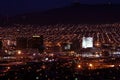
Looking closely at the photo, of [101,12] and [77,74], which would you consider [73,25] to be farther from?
[77,74]

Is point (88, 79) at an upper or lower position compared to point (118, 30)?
lower

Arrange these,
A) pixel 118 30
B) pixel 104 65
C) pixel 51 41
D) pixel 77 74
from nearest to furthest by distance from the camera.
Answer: pixel 77 74
pixel 104 65
pixel 118 30
pixel 51 41

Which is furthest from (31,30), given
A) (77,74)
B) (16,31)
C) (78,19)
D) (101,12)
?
(77,74)

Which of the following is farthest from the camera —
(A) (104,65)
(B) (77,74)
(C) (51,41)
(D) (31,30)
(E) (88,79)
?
(C) (51,41)

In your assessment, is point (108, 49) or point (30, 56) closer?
point (30, 56)

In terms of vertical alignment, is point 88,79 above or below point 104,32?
below

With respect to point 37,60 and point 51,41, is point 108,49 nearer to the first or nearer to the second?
point 51,41

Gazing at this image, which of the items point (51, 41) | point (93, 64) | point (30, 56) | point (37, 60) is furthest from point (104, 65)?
point (51, 41)

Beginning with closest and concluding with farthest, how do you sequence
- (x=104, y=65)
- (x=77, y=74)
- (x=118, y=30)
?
(x=77, y=74)
(x=104, y=65)
(x=118, y=30)

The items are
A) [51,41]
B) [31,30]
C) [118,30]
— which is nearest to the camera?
[31,30]
